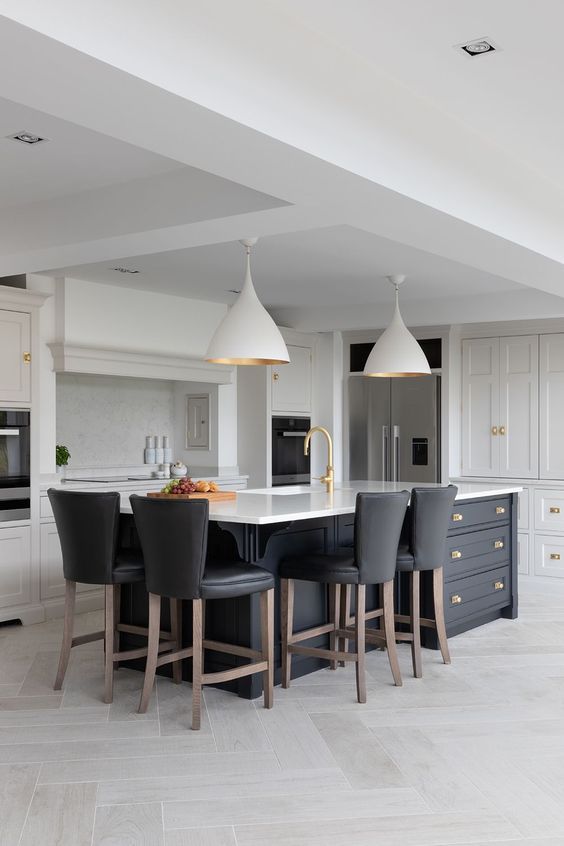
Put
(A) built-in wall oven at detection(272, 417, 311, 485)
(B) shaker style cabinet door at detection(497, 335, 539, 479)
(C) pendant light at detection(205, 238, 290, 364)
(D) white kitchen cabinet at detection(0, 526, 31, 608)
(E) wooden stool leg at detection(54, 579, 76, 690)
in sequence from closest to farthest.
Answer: (E) wooden stool leg at detection(54, 579, 76, 690) → (C) pendant light at detection(205, 238, 290, 364) → (D) white kitchen cabinet at detection(0, 526, 31, 608) → (B) shaker style cabinet door at detection(497, 335, 539, 479) → (A) built-in wall oven at detection(272, 417, 311, 485)

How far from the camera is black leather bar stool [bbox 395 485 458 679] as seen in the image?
14.3ft

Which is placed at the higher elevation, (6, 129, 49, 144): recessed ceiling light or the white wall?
(6, 129, 49, 144): recessed ceiling light

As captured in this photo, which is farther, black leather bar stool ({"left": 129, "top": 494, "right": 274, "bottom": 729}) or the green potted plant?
the green potted plant

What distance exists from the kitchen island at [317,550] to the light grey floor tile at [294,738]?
253 millimetres

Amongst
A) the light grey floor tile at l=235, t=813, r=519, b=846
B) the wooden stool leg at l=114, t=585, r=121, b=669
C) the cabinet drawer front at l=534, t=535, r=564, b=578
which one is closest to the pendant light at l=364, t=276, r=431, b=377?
the wooden stool leg at l=114, t=585, r=121, b=669

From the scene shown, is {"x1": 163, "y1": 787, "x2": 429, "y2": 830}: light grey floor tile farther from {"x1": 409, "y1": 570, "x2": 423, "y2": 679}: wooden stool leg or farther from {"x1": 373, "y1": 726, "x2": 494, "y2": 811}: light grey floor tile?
{"x1": 409, "y1": 570, "x2": 423, "y2": 679}: wooden stool leg

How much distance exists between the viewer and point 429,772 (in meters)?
3.13

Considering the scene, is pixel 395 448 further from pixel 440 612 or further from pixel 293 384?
pixel 440 612

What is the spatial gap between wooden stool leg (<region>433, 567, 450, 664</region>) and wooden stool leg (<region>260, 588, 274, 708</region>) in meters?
1.17

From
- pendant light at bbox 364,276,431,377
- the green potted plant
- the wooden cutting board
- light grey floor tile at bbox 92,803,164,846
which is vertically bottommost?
light grey floor tile at bbox 92,803,164,846

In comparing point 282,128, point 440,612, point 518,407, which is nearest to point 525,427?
point 518,407

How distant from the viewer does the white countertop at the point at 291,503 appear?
3785mm

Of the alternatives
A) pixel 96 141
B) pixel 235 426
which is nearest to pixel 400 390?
pixel 235 426

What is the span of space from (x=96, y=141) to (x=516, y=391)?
4776 millimetres
